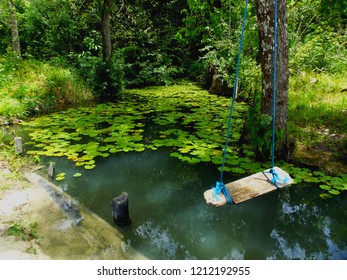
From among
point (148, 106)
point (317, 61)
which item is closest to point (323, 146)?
point (317, 61)

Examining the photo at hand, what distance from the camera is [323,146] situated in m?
4.74

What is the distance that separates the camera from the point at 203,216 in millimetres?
3160

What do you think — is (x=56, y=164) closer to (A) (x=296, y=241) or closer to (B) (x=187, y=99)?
(A) (x=296, y=241)

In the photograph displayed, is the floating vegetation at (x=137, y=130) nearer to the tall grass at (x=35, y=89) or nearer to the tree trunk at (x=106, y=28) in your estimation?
the tall grass at (x=35, y=89)

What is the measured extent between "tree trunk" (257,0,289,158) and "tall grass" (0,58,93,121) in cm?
559

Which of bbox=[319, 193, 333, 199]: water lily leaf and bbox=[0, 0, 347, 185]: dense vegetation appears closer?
bbox=[319, 193, 333, 199]: water lily leaf

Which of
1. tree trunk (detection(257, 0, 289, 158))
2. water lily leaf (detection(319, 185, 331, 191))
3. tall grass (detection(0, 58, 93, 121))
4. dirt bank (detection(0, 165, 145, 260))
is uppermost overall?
tree trunk (detection(257, 0, 289, 158))

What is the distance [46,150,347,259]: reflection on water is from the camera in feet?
8.71

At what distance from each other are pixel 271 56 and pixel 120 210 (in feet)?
9.43

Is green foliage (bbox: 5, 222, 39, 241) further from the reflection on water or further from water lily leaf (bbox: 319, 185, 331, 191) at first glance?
water lily leaf (bbox: 319, 185, 331, 191)

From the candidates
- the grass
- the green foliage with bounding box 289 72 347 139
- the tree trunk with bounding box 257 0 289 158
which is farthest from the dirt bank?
the green foliage with bounding box 289 72 347 139

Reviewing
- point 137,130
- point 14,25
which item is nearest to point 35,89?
point 14,25

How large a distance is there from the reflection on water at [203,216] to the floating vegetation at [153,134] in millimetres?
286

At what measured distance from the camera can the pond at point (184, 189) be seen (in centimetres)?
272
